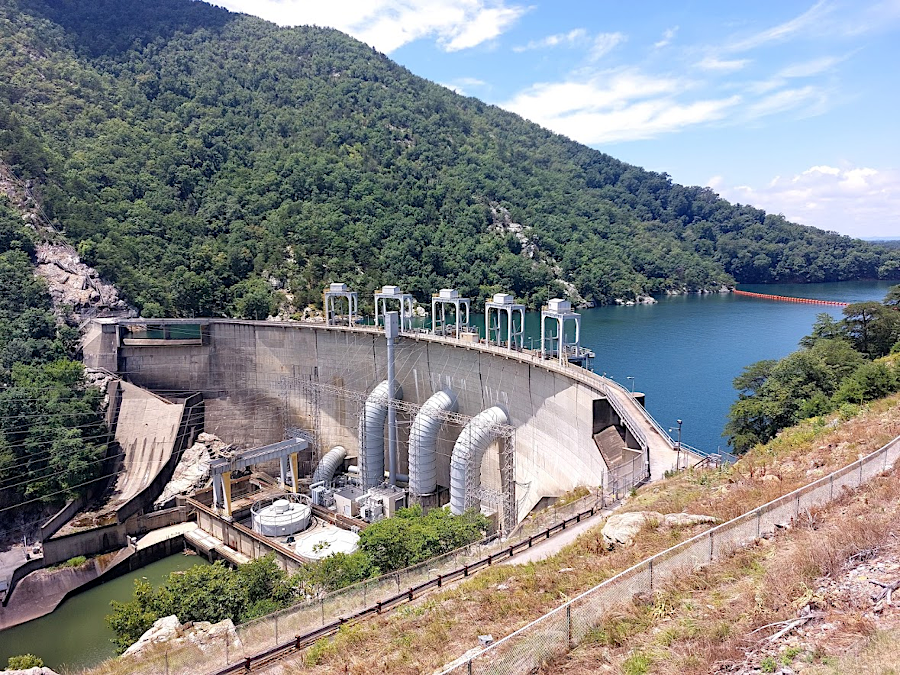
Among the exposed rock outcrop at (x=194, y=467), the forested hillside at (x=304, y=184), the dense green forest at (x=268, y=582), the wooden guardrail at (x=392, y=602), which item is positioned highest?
the forested hillside at (x=304, y=184)

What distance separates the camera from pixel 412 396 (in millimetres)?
42531

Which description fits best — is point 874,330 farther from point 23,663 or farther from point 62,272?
point 62,272

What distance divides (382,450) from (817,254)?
484 feet

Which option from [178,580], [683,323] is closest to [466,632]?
[178,580]

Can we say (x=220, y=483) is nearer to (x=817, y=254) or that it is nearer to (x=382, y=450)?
(x=382, y=450)

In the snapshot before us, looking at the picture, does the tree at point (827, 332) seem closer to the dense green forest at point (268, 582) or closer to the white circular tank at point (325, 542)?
the dense green forest at point (268, 582)

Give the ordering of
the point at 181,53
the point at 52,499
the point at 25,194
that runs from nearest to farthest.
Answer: the point at 52,499 < the point at 25,194 < the point at 181,53

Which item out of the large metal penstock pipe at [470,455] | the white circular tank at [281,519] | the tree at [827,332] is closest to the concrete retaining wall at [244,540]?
the white circular tank at [281,519]

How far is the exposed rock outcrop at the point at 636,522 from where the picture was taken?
44.8 ft

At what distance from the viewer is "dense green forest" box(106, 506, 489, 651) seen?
22.7m

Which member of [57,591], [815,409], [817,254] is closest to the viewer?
[815,409]

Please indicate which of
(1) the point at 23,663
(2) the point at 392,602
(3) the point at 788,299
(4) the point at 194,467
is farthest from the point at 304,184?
(3) the point at 788,299

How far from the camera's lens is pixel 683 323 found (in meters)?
90.4

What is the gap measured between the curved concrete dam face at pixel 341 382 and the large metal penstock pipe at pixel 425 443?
2.22 meters
